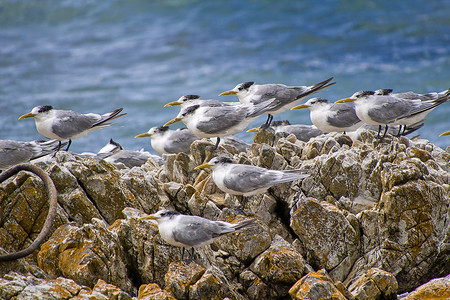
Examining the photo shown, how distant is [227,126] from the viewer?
8.87 meters

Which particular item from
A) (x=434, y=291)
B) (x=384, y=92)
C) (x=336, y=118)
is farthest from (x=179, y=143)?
(x=434, y=291)

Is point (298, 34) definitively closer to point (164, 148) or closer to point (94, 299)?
point (164, 148)

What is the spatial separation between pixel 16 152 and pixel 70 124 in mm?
957

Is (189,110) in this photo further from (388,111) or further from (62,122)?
(388,111)

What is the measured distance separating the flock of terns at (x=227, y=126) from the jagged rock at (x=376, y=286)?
4.66 ft

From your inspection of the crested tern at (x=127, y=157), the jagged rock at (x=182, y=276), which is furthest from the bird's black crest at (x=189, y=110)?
the jagged rock at (x=182, y=276)

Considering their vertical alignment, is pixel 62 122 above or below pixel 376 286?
above

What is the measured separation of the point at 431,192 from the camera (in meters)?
6.89

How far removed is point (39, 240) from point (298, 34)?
20.3 m

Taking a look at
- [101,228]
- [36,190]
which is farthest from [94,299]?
[36,190]

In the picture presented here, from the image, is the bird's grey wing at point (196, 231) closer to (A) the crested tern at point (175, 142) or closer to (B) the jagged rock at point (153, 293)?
(B) the jagged rock at point (153, 293)

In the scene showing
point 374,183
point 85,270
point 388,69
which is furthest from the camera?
point 388,69

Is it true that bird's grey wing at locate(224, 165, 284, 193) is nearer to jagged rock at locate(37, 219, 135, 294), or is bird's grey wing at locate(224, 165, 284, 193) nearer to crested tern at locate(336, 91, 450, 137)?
jagged rock at locate(37, 219, 135, 294)

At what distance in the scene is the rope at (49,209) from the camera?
607 centimetres
